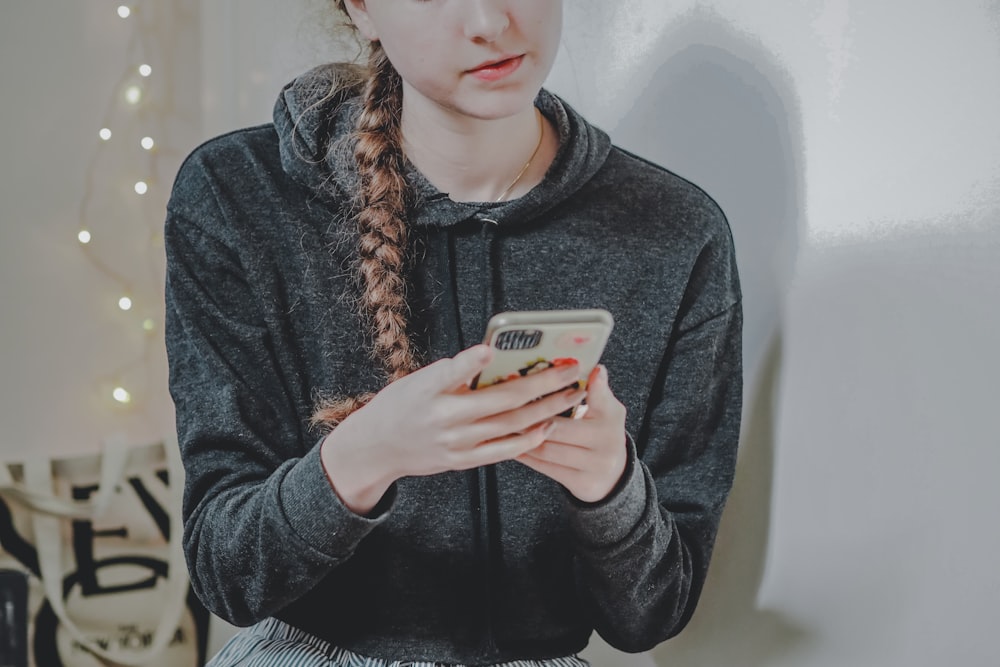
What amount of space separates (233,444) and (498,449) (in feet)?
1.12

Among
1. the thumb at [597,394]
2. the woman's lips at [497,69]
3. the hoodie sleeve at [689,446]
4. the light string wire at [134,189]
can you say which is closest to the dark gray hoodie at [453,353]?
the hoodie sleeve at [689,446]

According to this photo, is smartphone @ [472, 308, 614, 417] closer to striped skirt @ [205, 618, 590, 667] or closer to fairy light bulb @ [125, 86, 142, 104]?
striped skirt @ [205, 618, 590, 667]

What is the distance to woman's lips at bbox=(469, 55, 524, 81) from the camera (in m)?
0.83

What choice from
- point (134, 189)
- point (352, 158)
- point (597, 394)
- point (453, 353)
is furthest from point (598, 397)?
point (134, 189)

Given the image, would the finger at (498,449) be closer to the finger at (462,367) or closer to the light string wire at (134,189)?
the finger at (462,367)

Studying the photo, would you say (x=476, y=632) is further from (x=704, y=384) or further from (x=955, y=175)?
(x=955, y=175)

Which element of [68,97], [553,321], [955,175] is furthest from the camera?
[68,97]

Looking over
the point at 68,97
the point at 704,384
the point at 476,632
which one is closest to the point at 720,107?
the point at 704,384

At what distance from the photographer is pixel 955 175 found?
0.75 meters

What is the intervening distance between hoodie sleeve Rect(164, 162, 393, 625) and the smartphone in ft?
0.70

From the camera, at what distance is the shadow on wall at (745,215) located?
96 centimetres

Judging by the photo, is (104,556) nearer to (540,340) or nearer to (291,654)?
(291,654)

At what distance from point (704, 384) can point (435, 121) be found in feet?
1.13

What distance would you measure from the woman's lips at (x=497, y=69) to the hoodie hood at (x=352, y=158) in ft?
0.48
